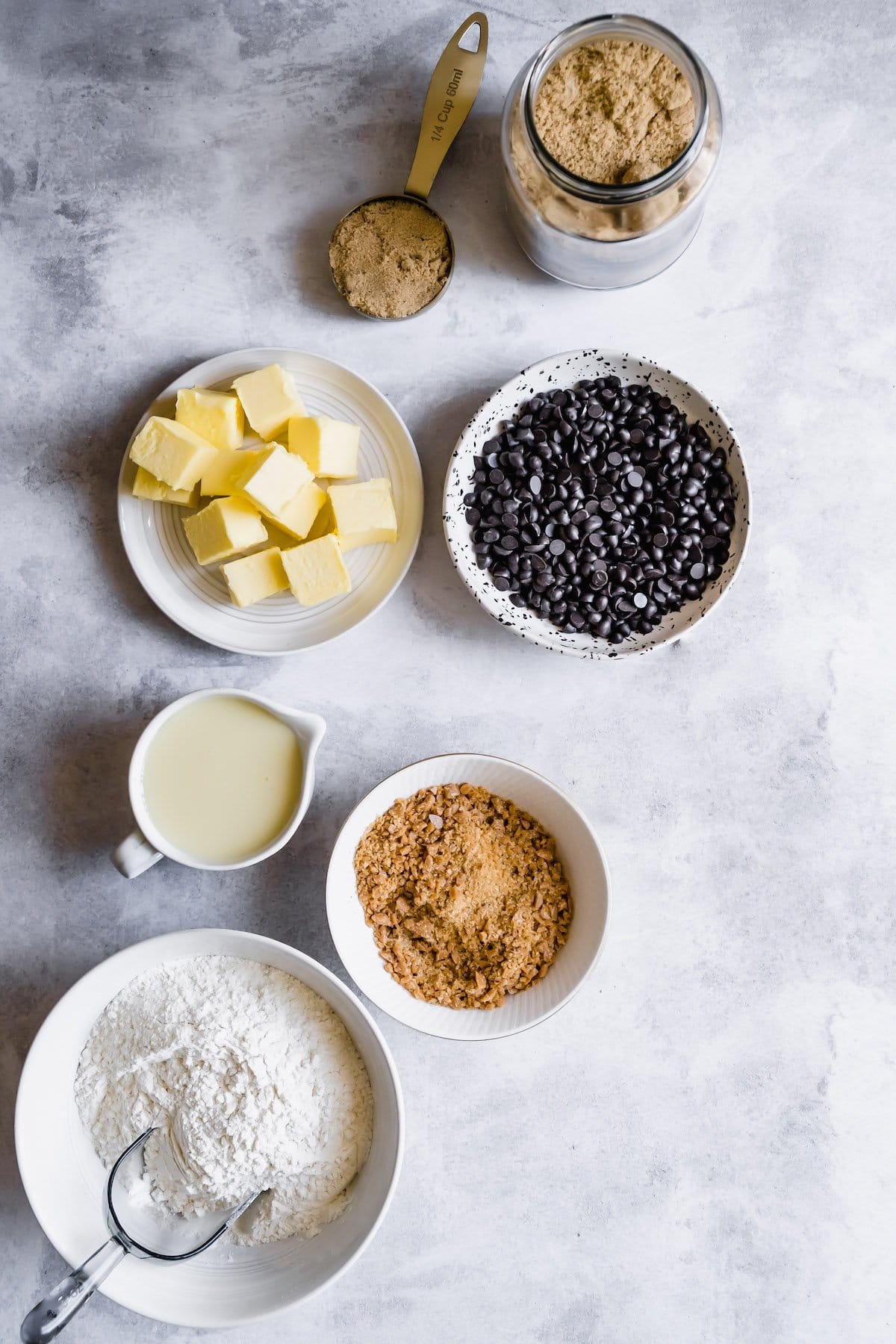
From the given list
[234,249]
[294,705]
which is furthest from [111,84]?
[294,705]

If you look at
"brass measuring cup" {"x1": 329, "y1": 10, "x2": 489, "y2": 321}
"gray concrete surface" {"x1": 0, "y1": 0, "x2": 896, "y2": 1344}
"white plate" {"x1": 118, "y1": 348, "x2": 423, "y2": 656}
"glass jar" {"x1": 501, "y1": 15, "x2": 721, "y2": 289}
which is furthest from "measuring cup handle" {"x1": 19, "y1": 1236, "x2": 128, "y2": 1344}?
"glass jar" {"x1": 501, "y1": 15, "x2": 721, "y2": 289}

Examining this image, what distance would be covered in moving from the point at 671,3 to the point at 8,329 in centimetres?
122

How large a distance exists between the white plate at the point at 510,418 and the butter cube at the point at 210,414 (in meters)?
0.34

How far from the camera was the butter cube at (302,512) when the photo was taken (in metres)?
1.37

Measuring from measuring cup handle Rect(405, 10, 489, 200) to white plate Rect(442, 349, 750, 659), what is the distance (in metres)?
0.36

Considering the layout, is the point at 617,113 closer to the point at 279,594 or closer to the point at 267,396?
the point at 267,396

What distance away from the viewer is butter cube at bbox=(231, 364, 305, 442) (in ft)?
4.57

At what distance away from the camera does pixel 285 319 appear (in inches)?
59.8

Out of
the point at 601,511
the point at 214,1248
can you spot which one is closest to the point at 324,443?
the point at 601,511

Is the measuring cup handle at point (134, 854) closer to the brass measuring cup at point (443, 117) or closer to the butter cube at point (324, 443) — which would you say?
the butter cube at point (324, 443)

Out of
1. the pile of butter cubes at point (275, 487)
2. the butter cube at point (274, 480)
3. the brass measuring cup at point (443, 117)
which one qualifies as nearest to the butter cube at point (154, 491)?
the pile of butter cubes at point (275, 487)

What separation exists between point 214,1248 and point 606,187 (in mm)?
1597

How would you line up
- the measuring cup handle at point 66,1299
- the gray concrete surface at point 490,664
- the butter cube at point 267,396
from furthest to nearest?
the gray concrete surface at point 490,664 < the butter cube at point 267,396 < the measuring cup handle at point 66,1299

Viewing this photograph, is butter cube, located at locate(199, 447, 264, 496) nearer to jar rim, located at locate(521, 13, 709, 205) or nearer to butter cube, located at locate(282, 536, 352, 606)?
butter cube, located at locate(282, 536, 352, 606)
